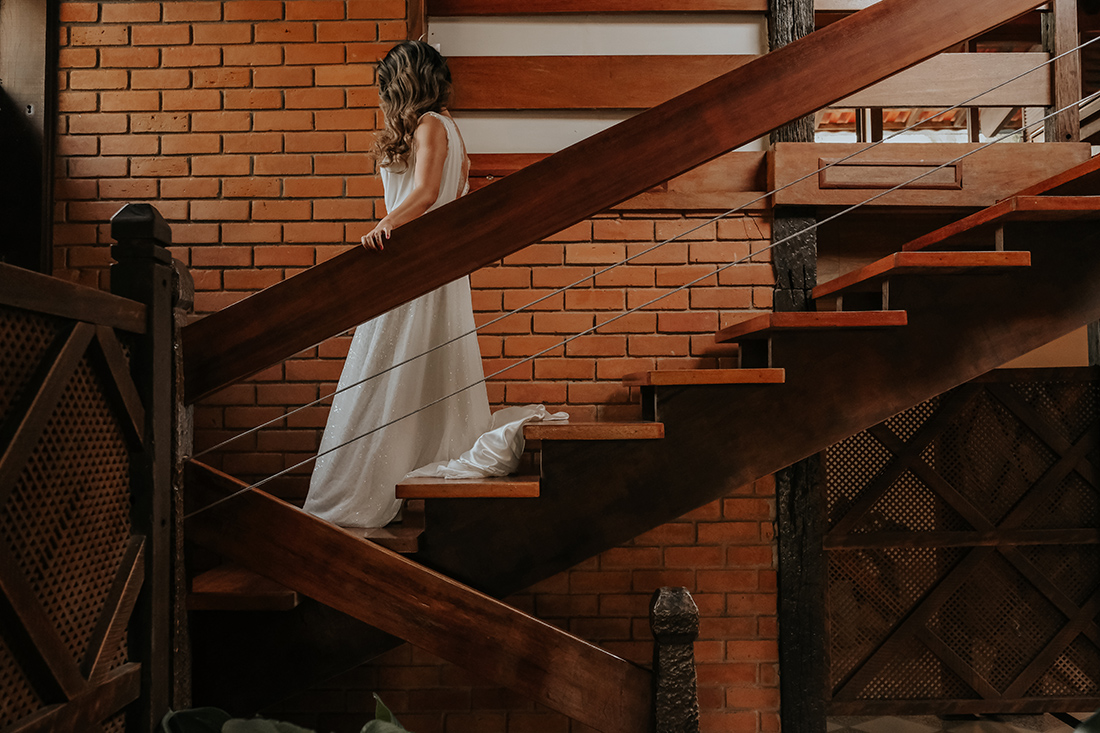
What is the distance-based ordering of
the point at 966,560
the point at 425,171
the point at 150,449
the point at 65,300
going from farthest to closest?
the point at 966,560 < the point at 425,171 < the point at 150,449 < the point at 65,300

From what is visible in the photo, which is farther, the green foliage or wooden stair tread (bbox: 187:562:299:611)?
wooden stair tread (bbox: 187:562:299:611)

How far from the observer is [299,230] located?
2492 mm

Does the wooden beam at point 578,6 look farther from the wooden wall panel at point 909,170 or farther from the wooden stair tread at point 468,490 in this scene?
the wooden stair tread at point 468,490

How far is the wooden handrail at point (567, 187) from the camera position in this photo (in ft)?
5.00

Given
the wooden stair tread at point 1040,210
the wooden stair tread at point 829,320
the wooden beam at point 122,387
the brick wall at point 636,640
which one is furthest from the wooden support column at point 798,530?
the wooden beam at point 122,387

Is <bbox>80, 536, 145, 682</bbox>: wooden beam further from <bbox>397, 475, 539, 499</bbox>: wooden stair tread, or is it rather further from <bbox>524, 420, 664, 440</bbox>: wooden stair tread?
<bbox>524, 420, 664, 440</bbox>: wooden stair tread

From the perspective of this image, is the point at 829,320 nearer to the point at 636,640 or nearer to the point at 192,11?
the point at 636,640

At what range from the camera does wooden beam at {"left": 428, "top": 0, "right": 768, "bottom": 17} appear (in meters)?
2.58

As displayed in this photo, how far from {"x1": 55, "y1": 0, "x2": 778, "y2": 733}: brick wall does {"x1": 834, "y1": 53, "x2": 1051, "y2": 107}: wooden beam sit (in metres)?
1.07

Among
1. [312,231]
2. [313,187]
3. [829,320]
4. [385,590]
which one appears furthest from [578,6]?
[385,590]

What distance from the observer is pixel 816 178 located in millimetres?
2484

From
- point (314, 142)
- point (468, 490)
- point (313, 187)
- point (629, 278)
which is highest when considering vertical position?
point (314, 142)

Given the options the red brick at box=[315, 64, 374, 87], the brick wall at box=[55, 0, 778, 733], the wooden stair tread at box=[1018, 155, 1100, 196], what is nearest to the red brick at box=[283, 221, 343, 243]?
the brick wall at box=[55, 0, 778, 733]

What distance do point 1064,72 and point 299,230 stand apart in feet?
9.57
